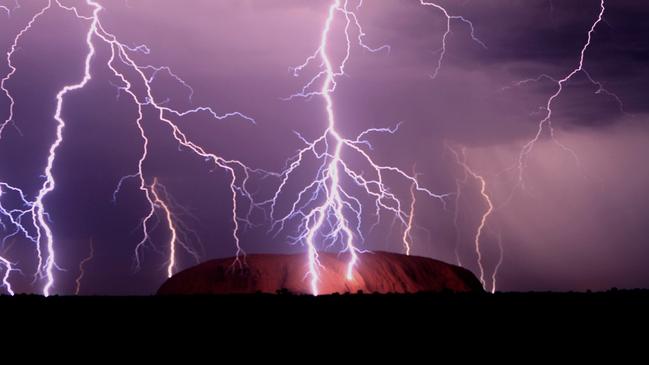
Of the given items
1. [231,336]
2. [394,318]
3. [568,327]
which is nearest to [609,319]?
[568,327]

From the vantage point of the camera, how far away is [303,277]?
36.5 metres

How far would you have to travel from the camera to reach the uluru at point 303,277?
35719mm

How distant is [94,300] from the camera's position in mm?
10281

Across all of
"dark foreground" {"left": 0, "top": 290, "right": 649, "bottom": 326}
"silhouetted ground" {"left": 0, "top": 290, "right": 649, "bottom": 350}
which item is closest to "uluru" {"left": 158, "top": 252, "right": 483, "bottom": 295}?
"dark foreground" {"left": 0, "top": 290, "right": 649, "bottom": 326}

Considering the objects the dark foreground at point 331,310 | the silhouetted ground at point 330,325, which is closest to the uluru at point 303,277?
the dark foreground at point 331,310

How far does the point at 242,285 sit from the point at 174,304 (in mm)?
26369

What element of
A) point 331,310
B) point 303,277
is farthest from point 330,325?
point 303,277

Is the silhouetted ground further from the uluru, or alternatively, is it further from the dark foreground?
the uluru

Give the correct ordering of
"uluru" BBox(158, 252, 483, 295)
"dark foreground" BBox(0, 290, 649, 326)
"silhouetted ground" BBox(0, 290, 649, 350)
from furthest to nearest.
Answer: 1. "uluru" BBox(158, 252, 483, 295)
2. "dark foreground" BBox(0, 290, 649, 326)
3. "silhouetted ground" BBox(0, 290, 649, 350)

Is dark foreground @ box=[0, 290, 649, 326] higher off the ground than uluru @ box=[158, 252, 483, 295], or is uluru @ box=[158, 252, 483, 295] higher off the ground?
uluru @ box=[158, 252, 483, 295]

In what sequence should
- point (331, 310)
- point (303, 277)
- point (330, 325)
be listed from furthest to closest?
point (303, 277) < point (331, 310) < point (330, 325)

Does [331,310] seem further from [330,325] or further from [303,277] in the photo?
[303,277]

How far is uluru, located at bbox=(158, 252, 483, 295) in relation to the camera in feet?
117

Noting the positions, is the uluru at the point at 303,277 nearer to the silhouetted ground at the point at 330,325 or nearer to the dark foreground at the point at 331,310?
the dark foreground at the point at 331,310
